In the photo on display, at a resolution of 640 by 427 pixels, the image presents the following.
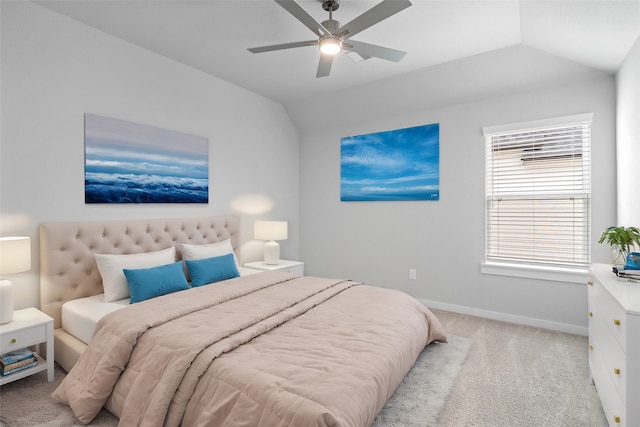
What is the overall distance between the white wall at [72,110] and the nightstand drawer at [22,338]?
486 mm

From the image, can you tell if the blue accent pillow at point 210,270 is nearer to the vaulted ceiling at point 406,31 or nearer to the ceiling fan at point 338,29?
the ceiling fan at point 338,29

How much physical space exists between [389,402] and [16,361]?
2.43 meters

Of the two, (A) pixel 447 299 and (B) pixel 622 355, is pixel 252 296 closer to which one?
(B) pixel 622 355

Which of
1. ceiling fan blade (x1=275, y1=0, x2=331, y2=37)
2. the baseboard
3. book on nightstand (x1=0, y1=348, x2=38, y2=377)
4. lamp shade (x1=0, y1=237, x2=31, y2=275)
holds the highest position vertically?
ceiling fan blade (x1=275, y1=0, x2=331, y2=37)

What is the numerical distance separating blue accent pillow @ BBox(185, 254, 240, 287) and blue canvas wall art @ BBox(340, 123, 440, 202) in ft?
6.80

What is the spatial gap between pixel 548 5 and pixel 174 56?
127 inches

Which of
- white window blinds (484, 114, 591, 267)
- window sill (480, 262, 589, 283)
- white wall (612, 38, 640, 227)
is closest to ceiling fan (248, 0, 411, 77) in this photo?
white wall (612, 38, 640, 227)

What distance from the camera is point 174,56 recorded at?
3.40 meters

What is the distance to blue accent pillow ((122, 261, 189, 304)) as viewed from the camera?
2604mm

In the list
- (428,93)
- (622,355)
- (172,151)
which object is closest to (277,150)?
(172,151)

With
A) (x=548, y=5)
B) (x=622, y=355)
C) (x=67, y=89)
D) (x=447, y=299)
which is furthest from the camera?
(x=447, y=299)

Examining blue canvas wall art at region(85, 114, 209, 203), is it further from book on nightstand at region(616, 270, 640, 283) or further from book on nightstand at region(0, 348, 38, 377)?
book on nightstand at region(616, 270, 640, 283)

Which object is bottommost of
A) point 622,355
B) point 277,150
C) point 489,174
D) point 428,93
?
point 622,355

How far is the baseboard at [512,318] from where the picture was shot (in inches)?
129
